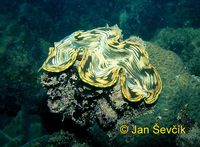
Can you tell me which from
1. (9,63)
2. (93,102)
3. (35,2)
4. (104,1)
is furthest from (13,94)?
(104,1)

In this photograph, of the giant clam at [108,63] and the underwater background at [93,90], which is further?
the underwater background at [93,90]

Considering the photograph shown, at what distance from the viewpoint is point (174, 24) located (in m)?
13.6

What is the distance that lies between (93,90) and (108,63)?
0.57m

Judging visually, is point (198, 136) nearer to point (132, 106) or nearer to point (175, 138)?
point (175, 138)

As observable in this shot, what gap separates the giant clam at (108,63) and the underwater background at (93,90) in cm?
26

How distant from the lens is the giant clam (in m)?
4.02

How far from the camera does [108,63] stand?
4277 mm

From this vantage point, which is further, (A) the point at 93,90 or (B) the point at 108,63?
Answer: (B) the point at 108,63

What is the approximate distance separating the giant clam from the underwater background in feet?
0.86

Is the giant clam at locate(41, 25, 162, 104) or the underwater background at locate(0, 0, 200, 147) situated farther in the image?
the underwater background at locate(0, 0, 200, 147)

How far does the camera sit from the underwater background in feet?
15.1

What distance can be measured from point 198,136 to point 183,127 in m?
0.40

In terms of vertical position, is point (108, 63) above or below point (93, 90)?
above

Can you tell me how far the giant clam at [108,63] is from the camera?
4016mm
